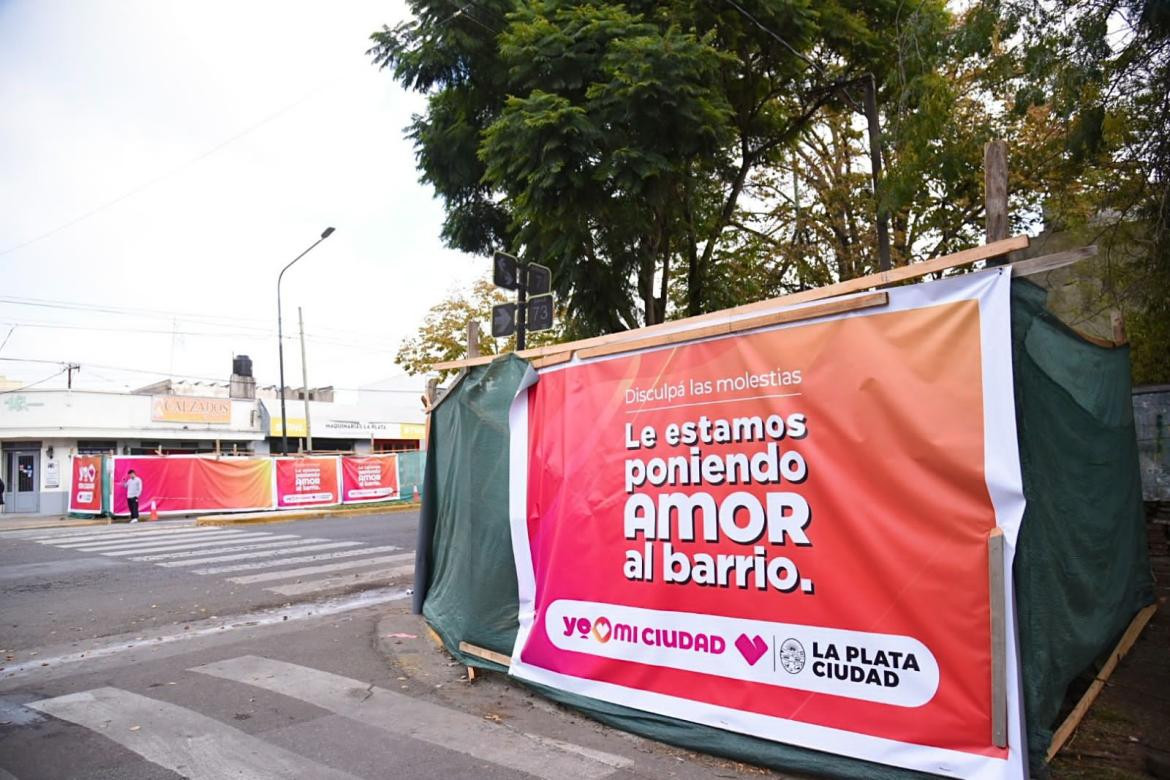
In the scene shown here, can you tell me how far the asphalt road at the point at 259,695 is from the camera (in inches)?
172

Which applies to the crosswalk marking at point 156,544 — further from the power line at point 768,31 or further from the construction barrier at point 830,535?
the power line at point 768,31

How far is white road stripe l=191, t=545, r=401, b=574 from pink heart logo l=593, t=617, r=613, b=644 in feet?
29.0

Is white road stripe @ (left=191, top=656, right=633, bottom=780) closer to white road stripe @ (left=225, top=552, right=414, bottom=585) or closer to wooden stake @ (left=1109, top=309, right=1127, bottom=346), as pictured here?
white road stripe @ (left=225, top=552, right=414, bottom=585)

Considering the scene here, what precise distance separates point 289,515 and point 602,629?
1910 centimetres

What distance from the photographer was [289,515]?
21922 mm

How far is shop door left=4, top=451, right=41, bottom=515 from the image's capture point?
1129 inches

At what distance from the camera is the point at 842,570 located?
13.2 ft

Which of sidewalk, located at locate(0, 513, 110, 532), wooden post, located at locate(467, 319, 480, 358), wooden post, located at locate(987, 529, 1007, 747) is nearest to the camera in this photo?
wooden post, located at locate(987, 529, 1007, 747)

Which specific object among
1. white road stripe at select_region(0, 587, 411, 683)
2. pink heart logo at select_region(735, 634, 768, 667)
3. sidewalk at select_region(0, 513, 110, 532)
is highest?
pink heart logo at select_region(735, 634, 768, 667)

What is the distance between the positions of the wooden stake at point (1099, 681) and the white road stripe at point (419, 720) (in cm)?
229

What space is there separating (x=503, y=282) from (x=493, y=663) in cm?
393

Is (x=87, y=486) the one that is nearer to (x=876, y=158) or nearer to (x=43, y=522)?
(x=43, y=522)

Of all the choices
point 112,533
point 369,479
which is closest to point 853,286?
point 112,533

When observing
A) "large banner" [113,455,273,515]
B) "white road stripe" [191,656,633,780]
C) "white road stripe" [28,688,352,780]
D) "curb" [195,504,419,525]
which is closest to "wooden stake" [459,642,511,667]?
"white road stripe" [191,656,633,780]
